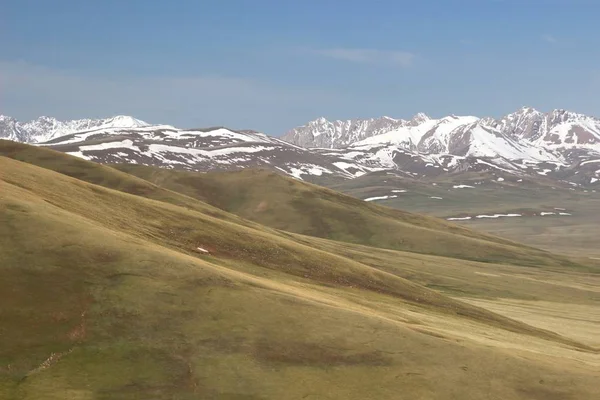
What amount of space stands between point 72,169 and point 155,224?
116 metres

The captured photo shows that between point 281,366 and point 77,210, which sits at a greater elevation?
point 77,210

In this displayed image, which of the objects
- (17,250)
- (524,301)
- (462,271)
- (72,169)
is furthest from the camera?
(72,169)

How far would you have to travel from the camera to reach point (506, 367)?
181 feet

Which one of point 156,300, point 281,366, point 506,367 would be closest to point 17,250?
point 156,300

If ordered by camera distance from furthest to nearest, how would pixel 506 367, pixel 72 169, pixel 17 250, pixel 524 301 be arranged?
pixel 72 169 < pixel 524 301 < pixel 17 250 < pixel 506 367

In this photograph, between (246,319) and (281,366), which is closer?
(281,366)

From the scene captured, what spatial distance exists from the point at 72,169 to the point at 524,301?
434 ft

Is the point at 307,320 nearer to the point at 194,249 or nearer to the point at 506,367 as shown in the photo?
the point at 506,367

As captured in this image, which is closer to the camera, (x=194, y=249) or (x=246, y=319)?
(x=246, y=319)

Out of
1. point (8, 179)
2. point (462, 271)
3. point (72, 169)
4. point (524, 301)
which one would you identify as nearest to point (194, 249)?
point (8, 179)

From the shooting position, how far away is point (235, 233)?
106m

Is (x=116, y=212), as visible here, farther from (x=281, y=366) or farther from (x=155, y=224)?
(x=281, y=366)

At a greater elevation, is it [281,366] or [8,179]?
[8,179]

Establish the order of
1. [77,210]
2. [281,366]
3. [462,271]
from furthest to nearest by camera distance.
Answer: [462,271], [77,210], [281,366]
